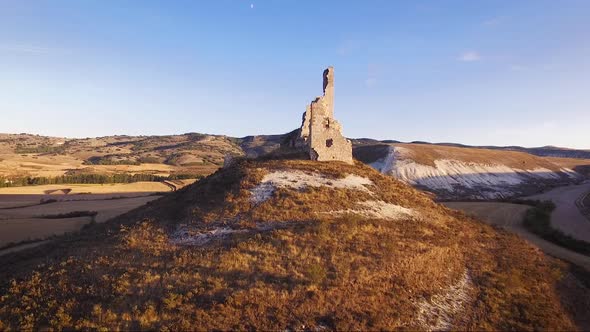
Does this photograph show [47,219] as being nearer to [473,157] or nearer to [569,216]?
[569,216]

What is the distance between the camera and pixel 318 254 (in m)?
19.2

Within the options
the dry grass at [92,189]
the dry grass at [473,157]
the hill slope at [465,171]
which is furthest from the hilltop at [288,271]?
the dry grass at [473,157]

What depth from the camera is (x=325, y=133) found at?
111 ft

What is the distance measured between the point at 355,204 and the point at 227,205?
8546 mm

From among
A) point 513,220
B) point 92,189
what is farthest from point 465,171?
point 92,189

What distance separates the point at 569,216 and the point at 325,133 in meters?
41.2

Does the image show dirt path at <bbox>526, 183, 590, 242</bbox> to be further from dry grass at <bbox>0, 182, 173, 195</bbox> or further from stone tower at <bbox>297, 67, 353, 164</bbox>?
dry grass at <bbox>0, 182, 173, 195</bbox>

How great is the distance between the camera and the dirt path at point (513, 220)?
103 feet

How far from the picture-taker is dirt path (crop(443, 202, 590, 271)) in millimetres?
31406

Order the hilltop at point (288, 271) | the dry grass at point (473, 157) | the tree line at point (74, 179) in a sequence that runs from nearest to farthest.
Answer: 1. the hilltop at point (288, 271)
2. the tree line at point (74, 179)
3. the dry grass at point (473, 157)

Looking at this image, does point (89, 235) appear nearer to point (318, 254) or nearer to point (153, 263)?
point (153, 263)

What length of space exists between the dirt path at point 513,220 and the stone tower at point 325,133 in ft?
59.6

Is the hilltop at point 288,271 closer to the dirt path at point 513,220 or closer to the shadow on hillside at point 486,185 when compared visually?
the dirt path at point 513,220

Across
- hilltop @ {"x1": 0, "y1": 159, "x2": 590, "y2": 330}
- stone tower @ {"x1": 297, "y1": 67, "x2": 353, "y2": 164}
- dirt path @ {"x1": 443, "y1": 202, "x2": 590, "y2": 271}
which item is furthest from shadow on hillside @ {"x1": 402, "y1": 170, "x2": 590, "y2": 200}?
hilltop @ {"x1": 0, "y1": 159, "x2": 590, "y2": 330}
